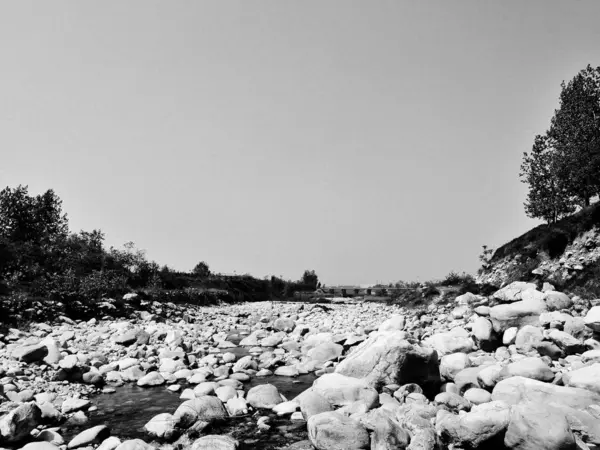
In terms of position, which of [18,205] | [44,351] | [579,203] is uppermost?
[18,205]

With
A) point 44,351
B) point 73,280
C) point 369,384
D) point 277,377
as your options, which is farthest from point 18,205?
point 369,384

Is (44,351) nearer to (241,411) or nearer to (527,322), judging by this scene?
(241,411)

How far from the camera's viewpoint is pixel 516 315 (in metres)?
10.9

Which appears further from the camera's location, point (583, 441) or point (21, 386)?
point (21, 386)

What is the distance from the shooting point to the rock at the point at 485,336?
10336 millimetres

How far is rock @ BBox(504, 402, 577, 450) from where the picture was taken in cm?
493

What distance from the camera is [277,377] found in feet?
32.4

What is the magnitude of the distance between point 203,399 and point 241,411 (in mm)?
723

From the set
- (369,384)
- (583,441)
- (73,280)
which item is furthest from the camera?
(73,280)

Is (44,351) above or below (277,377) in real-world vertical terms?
above

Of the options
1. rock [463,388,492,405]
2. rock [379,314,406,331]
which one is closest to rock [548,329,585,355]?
rock [463,388,492,405]

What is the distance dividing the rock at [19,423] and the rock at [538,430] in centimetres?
675

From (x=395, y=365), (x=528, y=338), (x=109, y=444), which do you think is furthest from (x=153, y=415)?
(x=528, y=338)

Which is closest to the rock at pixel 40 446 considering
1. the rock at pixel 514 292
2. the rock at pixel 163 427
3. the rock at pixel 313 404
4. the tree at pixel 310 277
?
the rock at pixel 163 427
